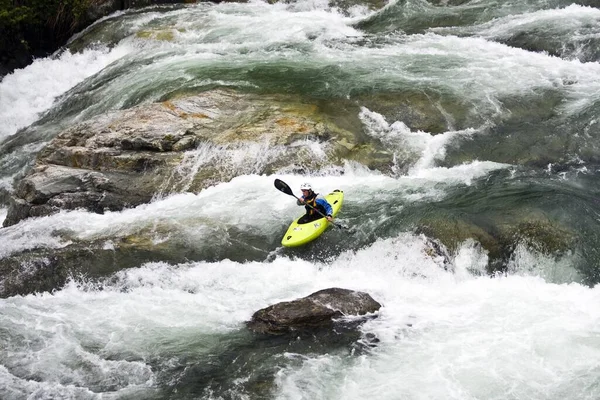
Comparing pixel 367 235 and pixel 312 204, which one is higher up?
pixel 312 204

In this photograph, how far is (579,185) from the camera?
407 inches

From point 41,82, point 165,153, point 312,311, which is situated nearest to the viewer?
point 312,311

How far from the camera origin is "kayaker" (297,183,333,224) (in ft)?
31.5

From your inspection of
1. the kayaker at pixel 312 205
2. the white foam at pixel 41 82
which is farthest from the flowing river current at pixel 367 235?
the kayaker at pixel 312 205

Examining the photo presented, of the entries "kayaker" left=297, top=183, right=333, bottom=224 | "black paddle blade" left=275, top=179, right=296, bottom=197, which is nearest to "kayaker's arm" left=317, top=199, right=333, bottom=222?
"kayaker" left=297, top=183, right=333, bottom=224

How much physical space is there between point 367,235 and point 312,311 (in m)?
1.99

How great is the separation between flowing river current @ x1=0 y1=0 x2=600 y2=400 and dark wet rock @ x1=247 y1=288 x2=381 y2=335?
19cm

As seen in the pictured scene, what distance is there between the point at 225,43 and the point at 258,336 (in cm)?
992

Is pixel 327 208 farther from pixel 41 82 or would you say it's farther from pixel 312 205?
pixel 41 82

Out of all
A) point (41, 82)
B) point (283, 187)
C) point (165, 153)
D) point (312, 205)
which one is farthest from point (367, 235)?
point (41, 82)

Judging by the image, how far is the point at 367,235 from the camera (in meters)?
9.62

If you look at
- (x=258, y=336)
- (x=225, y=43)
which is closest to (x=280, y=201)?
(x=258, y=336)

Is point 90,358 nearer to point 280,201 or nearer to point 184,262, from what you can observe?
point 184,262

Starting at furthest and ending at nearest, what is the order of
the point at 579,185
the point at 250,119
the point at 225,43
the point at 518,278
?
the point at 225,43 < the point at 250,119 < the point at 579,185 < the point at 518,278
